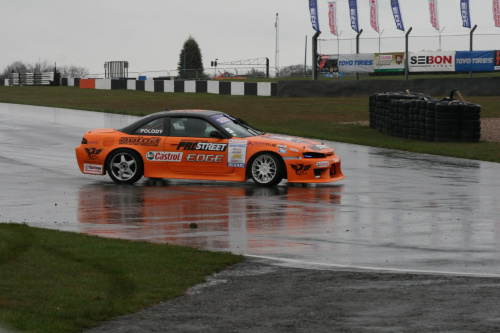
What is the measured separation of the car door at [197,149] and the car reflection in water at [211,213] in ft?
1.00

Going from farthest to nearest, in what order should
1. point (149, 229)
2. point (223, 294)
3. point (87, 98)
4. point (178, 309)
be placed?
point (87, 98) < point (149, 229) < point (223, 294) < point (178, 309)

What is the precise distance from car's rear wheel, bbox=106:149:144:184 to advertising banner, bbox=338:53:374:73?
2788cm

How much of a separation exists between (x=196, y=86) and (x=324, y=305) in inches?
1685

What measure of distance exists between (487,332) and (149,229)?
525 centimetres

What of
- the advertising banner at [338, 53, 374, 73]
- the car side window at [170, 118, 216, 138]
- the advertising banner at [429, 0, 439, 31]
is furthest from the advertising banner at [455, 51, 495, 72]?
the car side window at [170, 118, 216, 138]

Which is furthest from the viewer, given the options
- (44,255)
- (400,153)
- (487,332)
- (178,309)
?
(400,153)

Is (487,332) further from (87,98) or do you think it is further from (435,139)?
(87,98)

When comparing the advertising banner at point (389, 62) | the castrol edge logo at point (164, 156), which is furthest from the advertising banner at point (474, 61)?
the castrol edge logo at point (164, 156)

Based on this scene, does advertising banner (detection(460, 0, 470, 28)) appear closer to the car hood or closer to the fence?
the fence

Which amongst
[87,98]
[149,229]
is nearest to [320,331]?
[149,229]

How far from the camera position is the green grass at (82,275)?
615cm

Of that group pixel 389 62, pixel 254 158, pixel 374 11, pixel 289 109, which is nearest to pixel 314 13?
pixel 374 11

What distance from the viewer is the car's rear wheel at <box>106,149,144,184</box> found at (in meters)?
14.6

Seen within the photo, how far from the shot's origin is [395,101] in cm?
2381
